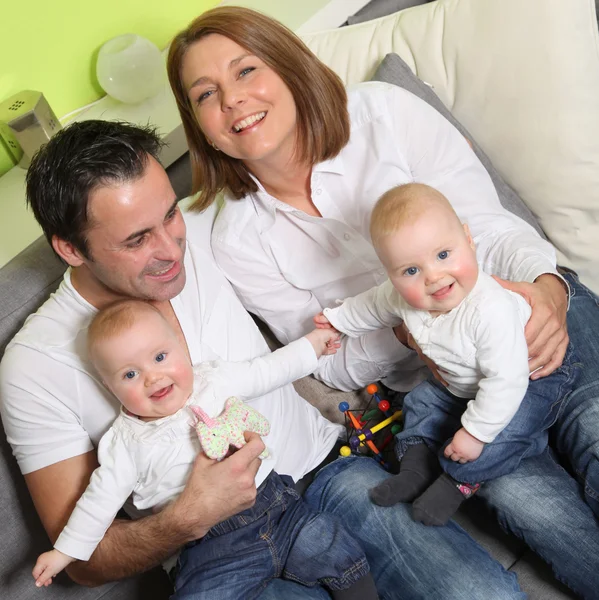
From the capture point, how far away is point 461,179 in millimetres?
1642

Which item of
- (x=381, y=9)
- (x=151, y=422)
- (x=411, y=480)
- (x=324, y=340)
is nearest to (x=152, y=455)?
(x=151, y=422)

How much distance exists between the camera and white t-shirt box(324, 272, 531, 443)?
1282 millimetres

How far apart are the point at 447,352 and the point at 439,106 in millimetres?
831

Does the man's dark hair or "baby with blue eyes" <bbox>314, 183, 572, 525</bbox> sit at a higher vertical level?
the man's dark hair

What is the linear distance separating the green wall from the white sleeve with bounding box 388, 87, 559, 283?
3.52 ft

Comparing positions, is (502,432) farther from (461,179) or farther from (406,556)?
(461,179)

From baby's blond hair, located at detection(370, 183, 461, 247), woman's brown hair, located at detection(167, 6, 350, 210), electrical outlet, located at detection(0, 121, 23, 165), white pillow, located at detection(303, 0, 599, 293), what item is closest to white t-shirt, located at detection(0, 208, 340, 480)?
woman's brown hair, located at detection(167, 6, 350, 210)

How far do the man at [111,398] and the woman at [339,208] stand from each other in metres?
0.03

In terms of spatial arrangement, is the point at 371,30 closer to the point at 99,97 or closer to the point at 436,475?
the point at 99,97

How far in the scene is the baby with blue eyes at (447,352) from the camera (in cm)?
127

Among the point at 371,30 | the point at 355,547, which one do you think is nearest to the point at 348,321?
the point at 355,547

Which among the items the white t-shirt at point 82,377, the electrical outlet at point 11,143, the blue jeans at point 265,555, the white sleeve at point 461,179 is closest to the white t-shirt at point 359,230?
the white sleeve at point 461,179

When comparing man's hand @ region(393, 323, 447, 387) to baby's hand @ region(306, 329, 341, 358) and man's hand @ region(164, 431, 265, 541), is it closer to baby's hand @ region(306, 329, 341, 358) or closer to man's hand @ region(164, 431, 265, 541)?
baby's hand @ region(306, 329, 341, 358)

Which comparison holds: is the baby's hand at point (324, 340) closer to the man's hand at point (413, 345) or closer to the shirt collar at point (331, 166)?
the man's hand at point (413, 345)
